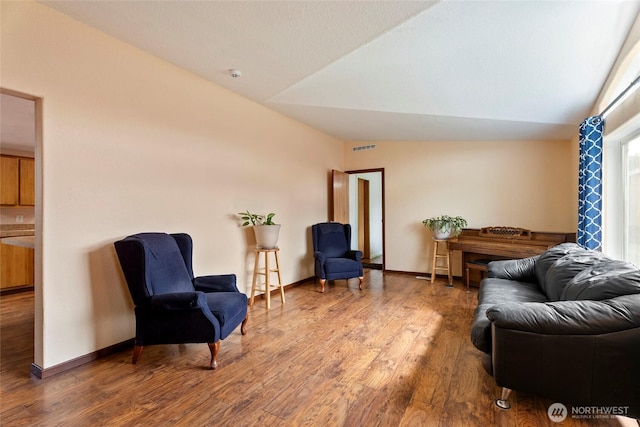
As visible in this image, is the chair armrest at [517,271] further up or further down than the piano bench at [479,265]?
further up

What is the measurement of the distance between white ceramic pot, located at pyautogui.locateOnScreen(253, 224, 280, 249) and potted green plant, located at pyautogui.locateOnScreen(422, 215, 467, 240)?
264 cm

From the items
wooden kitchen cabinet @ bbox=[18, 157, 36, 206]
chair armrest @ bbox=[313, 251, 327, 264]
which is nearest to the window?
chair armrest @ bbox=[313, 251, 327, 264]

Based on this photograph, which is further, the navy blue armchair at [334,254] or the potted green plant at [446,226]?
the potted green plant at [446,226]

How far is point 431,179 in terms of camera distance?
530 cm

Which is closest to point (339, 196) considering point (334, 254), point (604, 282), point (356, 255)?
point (334, 254)

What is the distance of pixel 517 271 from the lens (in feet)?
10.5

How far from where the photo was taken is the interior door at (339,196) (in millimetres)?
5508

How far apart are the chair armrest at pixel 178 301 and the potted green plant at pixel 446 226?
3.82m

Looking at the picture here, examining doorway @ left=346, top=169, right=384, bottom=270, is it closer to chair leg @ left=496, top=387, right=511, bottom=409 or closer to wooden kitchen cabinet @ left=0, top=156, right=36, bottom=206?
chair leg @ left=496, top=387, right=511, bottom=409

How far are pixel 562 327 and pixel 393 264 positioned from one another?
409 cm

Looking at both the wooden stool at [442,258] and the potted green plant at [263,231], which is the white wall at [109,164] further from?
the wooden stool at [442,258]

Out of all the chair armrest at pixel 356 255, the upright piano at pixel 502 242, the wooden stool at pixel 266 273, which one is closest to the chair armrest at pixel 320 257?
the chair armrest at pixel 356 255

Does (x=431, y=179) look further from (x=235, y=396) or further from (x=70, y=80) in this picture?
(x=70, y=80)

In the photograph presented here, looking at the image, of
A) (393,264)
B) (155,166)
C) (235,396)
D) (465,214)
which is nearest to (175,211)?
(155,166)
